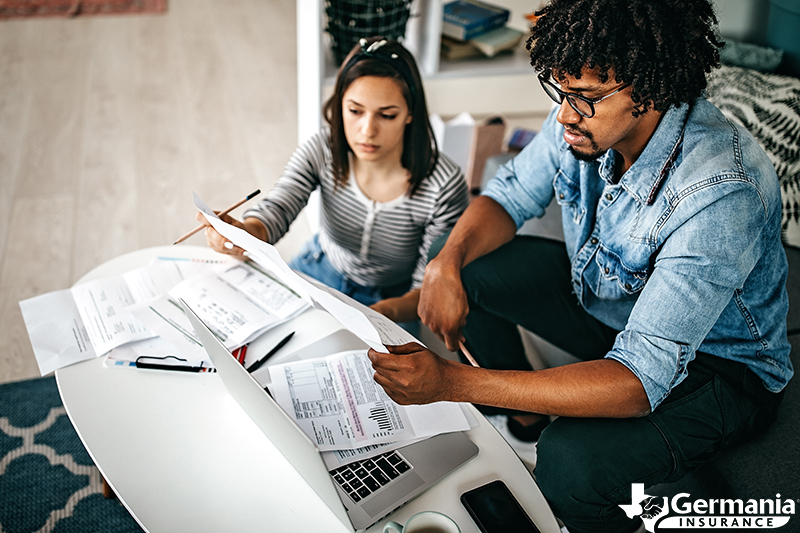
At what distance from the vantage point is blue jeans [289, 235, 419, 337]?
1675 millimetres

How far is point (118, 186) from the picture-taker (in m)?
2.32

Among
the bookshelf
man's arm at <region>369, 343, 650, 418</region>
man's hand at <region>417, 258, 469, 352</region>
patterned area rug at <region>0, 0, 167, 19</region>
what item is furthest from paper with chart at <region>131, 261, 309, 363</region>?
patterned area rug at <region>0, 0, 167, 19</region>

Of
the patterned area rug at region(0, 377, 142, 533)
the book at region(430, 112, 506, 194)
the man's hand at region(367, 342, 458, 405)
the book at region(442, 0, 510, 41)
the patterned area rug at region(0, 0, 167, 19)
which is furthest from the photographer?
the patterned area rug at region(0, 0, 167, 19)

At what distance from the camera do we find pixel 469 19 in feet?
7.91

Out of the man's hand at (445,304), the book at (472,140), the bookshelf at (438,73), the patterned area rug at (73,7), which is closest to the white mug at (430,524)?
the man's hand at (445,304)

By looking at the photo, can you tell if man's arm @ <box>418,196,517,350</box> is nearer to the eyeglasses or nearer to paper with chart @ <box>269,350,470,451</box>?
paper with chart @ <box>269,350,470,451</box>

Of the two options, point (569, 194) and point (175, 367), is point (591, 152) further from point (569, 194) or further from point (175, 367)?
point (175, 367)

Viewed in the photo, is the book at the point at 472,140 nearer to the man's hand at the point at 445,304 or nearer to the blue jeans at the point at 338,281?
the blue jeans at the point at 338,281

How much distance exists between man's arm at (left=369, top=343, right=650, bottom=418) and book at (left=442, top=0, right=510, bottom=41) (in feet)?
5.88

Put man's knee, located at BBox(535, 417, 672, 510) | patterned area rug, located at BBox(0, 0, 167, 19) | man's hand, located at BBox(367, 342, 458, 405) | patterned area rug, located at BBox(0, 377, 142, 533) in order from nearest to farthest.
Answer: man's hand, located at BBox(367, 342, 458, 405)
man's knee, located at BBox(535, 417, 672, 510)
patterned area rug, located at BBox(0, 377, 142, 533)
patterned area rug, located at BBox(0, 0, 167, 19)

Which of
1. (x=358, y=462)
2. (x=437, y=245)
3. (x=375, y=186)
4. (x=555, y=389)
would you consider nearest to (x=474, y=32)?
(x=375, y=186)

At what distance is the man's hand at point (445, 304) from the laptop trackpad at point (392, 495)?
0.34 metres

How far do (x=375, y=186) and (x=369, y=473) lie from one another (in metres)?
0.77

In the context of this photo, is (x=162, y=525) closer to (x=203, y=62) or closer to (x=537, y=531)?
(x=537, y=531)
